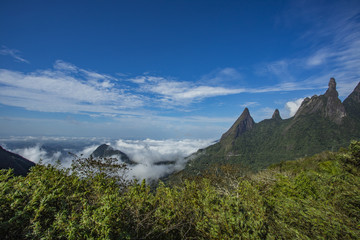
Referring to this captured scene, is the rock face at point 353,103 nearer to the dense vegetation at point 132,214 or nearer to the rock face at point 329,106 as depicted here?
the rock face at point 329,106

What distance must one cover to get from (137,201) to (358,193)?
1112cm

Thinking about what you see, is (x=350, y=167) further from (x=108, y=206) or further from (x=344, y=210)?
(x=108, y=206)

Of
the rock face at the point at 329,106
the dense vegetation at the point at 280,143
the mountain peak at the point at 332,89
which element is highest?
the mountain peak at the point at 332,89

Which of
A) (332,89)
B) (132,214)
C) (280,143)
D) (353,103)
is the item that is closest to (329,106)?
(332,89)

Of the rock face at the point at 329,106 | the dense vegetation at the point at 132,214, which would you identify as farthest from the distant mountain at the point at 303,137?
the dense vegetation at the point at 132,214

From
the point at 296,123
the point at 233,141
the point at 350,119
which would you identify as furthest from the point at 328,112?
the point at 233,141

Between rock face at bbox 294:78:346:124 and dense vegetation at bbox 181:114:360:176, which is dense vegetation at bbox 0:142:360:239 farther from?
rock face at bbox 294:78:346:124

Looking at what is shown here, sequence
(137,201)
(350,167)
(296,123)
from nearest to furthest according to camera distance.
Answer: (137,201) < (350,167) < (296,123)

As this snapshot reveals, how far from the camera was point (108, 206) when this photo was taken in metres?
4.52

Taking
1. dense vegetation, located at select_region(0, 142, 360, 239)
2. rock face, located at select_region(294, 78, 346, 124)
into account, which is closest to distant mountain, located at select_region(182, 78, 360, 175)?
rock face, located at select_region(294, 78, 346, 124)

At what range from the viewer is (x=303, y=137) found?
136m

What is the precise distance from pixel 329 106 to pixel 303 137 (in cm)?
3832

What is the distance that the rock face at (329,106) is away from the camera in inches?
5262

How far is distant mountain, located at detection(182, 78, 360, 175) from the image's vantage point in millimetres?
121875
